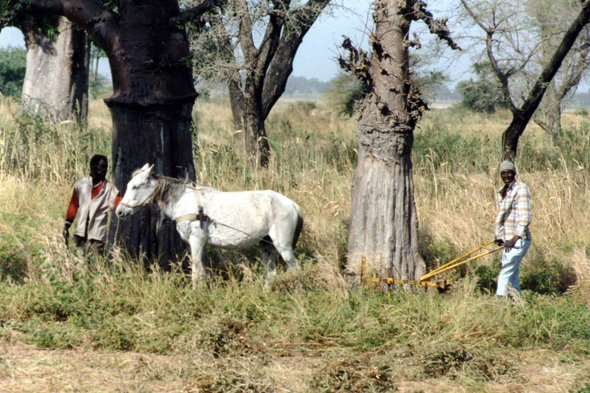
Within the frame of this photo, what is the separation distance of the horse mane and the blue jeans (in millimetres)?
3674

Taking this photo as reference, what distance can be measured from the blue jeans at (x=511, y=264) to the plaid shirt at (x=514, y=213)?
103 millimetres

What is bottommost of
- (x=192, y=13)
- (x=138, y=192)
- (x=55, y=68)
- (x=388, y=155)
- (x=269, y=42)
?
(x=138, y=192)

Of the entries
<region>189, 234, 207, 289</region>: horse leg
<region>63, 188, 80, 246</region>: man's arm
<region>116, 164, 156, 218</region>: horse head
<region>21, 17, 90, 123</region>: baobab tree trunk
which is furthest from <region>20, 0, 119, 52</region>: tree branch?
<region>21, 17, 90, 123</region>: baobab tree trunk

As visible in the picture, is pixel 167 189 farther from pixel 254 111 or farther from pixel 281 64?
pixel 281 64

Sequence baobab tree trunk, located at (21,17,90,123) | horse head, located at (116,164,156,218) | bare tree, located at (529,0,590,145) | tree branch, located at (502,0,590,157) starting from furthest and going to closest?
bare tree, located at (529,0,590,145), baobab tree trunk, located at (21,17,90,123), tree branch, located at (502,0,590,157), horse head, located at (116,164,156,218)

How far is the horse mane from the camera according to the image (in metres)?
6.88

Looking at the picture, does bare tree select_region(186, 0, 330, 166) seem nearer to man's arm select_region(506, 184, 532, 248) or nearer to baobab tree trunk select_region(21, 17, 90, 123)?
baobab tree trunk select_region(21, 17, 90, 123)

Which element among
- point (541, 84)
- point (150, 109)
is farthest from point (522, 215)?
point (541, 84)

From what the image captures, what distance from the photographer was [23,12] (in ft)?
24.7

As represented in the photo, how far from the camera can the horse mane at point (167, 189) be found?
6.88 meters

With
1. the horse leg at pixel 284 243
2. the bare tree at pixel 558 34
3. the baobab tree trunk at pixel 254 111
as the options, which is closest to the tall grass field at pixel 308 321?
the horse leg at pixel 284 243

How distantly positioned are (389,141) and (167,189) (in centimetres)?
256

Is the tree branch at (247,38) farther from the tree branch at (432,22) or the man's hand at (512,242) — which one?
the man's hand at (512,242)

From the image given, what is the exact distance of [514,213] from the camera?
6848 millimetres
